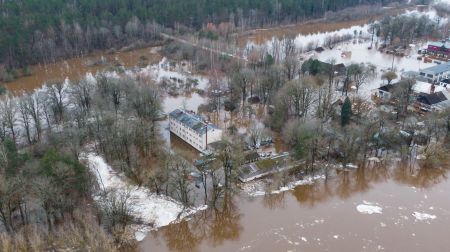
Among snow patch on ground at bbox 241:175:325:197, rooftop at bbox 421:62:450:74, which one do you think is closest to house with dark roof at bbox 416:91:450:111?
rooftop at bbox 421:62:450:74

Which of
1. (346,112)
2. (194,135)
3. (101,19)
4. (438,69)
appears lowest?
(194,135)

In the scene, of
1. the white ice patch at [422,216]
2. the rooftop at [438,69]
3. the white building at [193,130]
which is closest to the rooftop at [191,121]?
the white building at [193,130]

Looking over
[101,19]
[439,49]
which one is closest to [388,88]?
[439,49]

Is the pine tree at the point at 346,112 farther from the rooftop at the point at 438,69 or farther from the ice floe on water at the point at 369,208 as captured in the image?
the rooftop at the point at 438,69

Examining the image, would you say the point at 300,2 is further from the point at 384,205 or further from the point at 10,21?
the point at 384,205

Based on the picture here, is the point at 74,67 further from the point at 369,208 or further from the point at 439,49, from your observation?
the point at 439,49

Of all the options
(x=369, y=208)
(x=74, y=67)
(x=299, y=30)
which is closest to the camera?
(x=369, y=208)

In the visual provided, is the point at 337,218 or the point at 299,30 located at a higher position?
the point at 299,30
